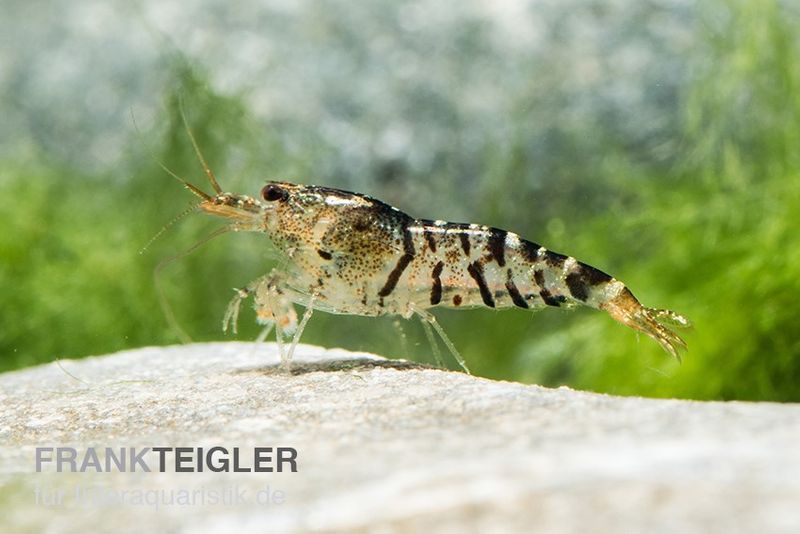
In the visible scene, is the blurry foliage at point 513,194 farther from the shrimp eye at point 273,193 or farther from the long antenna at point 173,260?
the shrimp eye at point 273,193

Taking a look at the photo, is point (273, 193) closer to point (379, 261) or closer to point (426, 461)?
point (379, 261)

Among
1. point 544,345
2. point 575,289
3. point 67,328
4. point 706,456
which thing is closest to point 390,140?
point 544,345

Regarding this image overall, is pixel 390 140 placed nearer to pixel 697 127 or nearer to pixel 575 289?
pixel 697 127

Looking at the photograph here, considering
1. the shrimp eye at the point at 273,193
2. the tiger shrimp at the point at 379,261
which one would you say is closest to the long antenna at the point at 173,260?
the tiger shrimp at the point at 379,261

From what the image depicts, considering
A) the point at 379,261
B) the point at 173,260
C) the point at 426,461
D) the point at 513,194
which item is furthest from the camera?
the point at 513,194

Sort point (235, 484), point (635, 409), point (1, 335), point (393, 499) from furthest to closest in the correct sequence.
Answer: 1. point (1, 335)
2. point (635, 409)
3. point (235, 484)
4. point (393, 499)

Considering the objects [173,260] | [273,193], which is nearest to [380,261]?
[273,193]

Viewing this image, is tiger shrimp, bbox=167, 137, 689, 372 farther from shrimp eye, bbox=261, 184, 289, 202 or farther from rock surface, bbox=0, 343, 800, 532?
rock surface, bbox=0, 343, 800, 532
